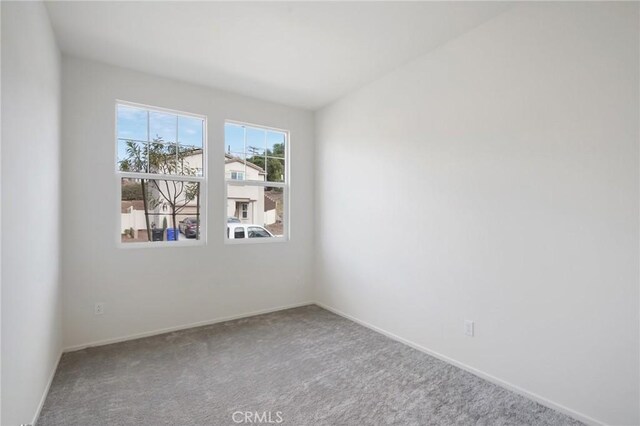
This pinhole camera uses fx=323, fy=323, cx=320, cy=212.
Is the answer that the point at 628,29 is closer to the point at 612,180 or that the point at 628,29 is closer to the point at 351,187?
the point at 612,180

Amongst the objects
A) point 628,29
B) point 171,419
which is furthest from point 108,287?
point 628,29

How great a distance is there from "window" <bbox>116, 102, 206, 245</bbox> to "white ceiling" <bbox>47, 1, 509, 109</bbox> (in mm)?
498

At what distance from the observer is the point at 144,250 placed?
3371 millimetres

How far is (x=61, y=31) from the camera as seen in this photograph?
260 cm

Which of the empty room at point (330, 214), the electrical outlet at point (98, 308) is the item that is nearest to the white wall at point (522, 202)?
the empty room at point (330, 214)

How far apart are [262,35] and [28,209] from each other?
6.75 ft

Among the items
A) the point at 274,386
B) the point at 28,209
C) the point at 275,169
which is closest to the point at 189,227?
the point at 275,169

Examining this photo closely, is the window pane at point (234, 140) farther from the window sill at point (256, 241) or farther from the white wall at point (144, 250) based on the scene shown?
the window sill at point (256, 241)

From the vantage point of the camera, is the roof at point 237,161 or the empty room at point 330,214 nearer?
the empty room at point 330,214

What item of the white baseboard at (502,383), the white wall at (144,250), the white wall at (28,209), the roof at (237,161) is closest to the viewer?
the white wall at (28,209)

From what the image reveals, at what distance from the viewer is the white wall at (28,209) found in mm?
1509

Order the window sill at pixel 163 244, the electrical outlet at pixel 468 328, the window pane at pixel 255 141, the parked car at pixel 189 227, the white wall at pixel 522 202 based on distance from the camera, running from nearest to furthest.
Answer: the white wall at pixel 522 202
the electrical outlet at pixel 468 328
the window sill at pixel 163 244
the parked car at pixel 189 227
the window pane at pixel 255 141

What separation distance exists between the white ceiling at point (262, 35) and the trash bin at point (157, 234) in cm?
166

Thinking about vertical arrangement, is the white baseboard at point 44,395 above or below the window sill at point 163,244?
below
